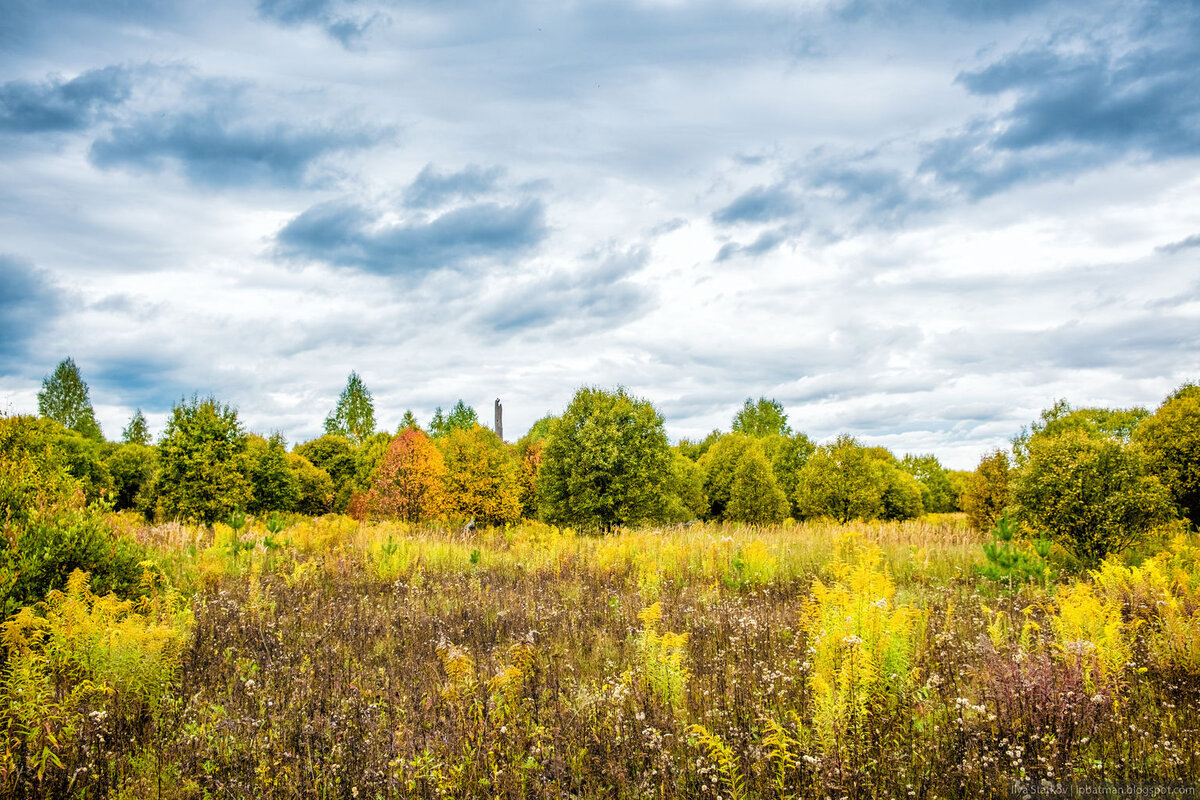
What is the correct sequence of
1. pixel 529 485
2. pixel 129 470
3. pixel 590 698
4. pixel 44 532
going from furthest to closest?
pixel 129 470 → pixel 529 485 → pixel 44 532 → pixel 590 698

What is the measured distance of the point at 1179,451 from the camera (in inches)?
546

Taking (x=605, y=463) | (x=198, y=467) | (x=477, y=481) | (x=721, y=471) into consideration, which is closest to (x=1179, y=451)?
(x=605, y=463)

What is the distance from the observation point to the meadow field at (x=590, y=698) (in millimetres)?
3352

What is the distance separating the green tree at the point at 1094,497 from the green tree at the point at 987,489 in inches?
394

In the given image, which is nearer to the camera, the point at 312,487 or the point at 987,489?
the point at 987,489

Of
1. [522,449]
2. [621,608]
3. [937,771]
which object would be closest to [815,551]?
[621,608]

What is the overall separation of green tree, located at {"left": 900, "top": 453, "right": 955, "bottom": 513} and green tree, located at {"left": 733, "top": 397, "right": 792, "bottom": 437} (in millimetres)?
10372

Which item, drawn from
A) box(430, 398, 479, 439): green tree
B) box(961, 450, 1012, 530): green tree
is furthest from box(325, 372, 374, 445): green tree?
box(961, 450, 1012, 530): green tree

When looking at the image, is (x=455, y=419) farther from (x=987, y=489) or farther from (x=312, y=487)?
(x=987, y=489)

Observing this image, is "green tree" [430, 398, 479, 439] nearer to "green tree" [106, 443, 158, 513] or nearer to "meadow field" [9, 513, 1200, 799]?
"green tree" [106, 443, 158, 513]

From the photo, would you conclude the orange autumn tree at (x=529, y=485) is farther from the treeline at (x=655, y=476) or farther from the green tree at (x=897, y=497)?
the green tree at (x=897, y=497)

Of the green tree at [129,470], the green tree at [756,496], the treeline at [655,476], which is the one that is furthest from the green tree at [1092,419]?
the green tree at [129,470]

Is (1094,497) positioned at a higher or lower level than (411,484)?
lower

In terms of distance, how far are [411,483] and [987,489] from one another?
2110 centimetres
